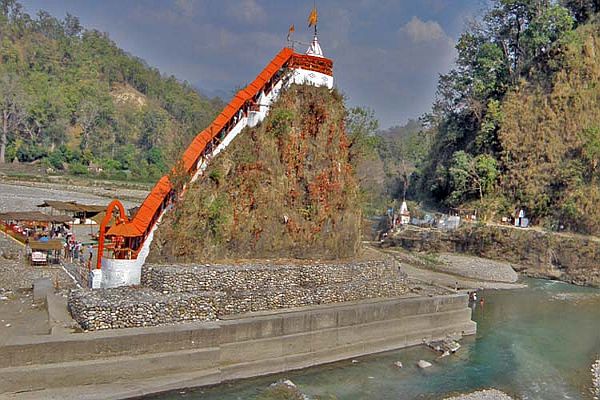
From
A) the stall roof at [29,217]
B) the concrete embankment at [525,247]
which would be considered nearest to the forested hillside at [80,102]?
the stall roof at [29,217]

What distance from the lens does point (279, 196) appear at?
23.2 m

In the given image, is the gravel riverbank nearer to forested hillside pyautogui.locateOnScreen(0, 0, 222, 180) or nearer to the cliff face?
the cliff face

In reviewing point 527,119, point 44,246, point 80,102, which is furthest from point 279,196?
point 80,102

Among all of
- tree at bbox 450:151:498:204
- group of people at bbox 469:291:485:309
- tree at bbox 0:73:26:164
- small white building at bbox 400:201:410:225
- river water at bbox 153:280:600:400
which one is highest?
tree at bbox 0:73:26:164

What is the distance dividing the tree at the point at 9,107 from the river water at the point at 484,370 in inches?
3340

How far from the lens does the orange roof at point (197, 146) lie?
65.1 feet

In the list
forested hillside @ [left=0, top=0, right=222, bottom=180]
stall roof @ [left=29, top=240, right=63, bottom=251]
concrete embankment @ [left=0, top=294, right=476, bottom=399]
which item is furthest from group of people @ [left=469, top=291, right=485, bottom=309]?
forested hillside @ [left=0, top=0, right=222, bottom=180]

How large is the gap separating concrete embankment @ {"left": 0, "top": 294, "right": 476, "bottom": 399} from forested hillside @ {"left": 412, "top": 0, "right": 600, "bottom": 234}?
104 ft

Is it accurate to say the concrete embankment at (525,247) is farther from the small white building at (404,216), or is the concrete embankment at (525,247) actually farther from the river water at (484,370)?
the river water at (484,370)

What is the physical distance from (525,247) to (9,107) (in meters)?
88.4

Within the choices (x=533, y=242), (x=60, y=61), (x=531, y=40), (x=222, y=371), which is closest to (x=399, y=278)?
(x=222, y=371)

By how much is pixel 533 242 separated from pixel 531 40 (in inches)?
1015

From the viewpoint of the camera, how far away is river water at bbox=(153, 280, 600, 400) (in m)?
17.3

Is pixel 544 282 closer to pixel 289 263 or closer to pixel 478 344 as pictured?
pixel 478 344
